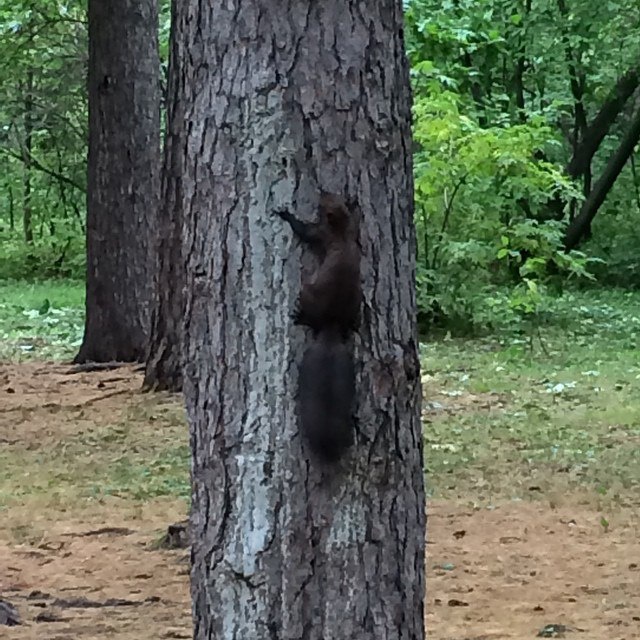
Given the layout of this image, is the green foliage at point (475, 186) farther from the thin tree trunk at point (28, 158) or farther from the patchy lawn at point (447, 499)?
the thin tree trunk at point (28, 158)

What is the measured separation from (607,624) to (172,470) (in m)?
3.11

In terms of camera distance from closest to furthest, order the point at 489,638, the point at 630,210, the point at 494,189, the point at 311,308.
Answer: the point at 311,308 → the point at 489,638 → the point at 494,189 → the point at 630,210

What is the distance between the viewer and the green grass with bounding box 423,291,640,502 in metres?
6.85

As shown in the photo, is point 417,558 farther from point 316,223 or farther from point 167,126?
point 167,126

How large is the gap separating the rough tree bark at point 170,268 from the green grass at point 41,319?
9.45 feet

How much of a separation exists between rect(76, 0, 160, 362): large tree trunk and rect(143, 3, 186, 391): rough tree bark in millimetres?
1150

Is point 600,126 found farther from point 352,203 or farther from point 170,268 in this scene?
point 352,203

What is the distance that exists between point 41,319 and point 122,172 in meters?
5.19

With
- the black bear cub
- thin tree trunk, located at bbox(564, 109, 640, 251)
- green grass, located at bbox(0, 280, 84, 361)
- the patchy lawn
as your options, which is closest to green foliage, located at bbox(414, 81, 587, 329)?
the patchy lawn

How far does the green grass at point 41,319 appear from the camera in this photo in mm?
12422

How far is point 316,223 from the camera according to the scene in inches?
109

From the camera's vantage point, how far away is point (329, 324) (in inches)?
109

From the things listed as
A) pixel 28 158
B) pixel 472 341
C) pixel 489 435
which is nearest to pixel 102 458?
pixel 489 435

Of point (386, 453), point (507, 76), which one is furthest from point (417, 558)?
point (507, 76)
